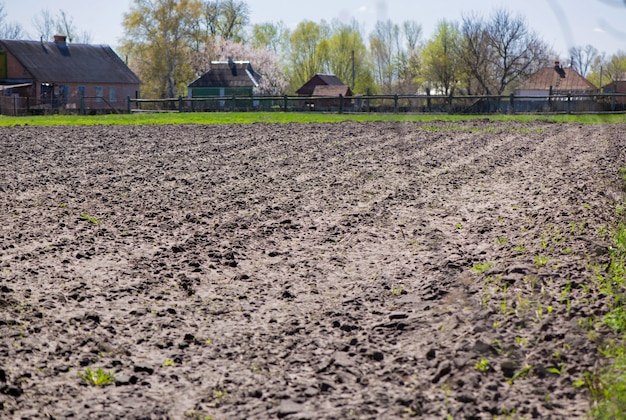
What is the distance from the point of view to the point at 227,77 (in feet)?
233

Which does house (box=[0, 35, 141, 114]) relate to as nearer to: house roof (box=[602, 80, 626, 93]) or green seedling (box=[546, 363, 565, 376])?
house roof (box=[602, 80, 626, 93])

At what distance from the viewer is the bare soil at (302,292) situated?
4184 mm

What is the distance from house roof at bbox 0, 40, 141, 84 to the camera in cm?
5819

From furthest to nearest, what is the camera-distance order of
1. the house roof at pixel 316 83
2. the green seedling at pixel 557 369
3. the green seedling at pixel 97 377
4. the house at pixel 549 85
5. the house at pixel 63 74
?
the house roof at pixel 316 83 → the house at pixel 549 85 → the house at pixel 63 74 → the green seedling at pixel 97 377 → the green seedling at pixel 557 369

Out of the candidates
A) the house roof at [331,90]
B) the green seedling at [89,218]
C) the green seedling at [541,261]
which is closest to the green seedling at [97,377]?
the green seedling at [541,261]

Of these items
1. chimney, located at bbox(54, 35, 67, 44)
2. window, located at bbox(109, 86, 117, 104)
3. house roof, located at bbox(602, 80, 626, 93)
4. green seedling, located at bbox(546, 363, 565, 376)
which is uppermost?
chimney, located at bbox(54, 35, 67, 44)

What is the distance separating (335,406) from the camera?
405 centimetres

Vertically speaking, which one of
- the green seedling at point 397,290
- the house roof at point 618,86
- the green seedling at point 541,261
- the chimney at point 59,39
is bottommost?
the green seedling at point 397,290

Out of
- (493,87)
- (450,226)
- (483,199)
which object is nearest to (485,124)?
(483,199)

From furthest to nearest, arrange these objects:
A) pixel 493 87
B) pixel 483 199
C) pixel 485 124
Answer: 1. pixel 493 87
2. pixel 485 124
3. pixel 483 199

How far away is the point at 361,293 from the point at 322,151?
35.3ft

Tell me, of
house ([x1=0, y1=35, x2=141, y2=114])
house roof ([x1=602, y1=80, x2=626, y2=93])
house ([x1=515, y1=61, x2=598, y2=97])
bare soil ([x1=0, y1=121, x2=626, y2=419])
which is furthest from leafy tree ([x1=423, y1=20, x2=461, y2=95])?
bare soil ([x1=0, y1=121, x2=626, y2=419])

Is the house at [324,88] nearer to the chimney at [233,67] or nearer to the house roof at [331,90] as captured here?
the house roof at [331,90]

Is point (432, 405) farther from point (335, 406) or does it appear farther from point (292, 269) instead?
point (292, 269)
